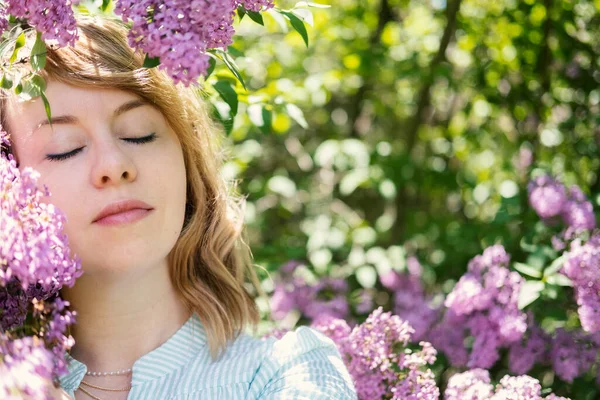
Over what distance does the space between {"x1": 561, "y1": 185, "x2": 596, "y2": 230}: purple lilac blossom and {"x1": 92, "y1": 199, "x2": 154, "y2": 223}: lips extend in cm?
127

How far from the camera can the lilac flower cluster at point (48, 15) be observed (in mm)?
1217

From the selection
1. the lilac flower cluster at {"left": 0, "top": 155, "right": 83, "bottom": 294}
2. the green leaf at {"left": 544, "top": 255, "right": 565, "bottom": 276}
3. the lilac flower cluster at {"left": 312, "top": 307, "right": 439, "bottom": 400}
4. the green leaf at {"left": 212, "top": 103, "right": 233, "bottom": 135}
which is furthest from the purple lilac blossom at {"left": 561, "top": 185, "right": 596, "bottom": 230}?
the lilac flower cluster at {"left": 0, "top": 155, "right": 83, "bottom": 294}

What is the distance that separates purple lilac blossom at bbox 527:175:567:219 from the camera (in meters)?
2.21

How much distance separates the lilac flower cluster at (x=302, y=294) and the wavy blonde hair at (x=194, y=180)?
51 centimetres

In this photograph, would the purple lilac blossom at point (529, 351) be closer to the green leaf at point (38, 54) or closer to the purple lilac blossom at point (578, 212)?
the purple lilac blossom at point (578, 212)

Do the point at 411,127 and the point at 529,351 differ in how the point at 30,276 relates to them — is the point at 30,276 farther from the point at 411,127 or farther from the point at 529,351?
the point at 411,127

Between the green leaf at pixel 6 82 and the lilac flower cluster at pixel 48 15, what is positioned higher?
the lilac flower cluster at pixel 48 15

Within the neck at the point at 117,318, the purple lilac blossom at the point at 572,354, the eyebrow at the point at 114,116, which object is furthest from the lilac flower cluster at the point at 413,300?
the eyebrow at the point at 114,116

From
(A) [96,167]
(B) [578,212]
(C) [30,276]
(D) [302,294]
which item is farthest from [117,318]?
(B) [578,212]

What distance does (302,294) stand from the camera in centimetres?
262

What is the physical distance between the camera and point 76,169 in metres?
1.49

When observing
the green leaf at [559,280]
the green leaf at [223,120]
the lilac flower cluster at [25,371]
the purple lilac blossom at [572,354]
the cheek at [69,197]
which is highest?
the lilac flower cluster at [25,371]

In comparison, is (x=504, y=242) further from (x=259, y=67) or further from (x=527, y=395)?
(x=259, y=67)

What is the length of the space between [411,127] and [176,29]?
8.65 ft
